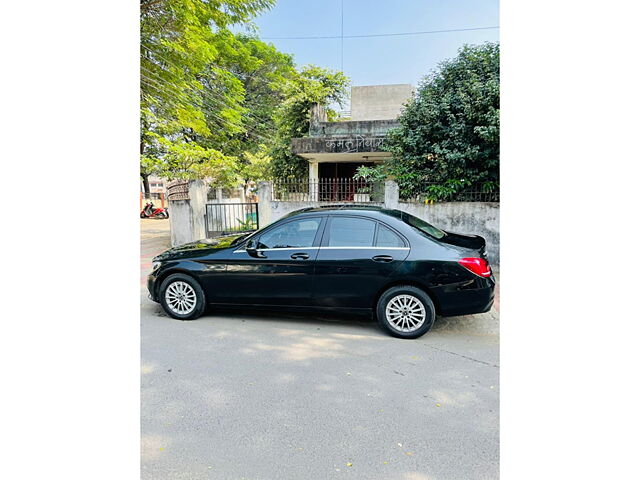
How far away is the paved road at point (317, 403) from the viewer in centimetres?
249

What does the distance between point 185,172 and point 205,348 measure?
13575mm

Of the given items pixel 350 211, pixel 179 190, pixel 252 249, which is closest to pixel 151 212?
pixel 179 190

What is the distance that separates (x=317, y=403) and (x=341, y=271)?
1.87 metres

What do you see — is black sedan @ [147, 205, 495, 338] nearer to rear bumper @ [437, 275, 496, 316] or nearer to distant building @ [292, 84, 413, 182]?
rear bumper @ [437, 275, 496, 316]

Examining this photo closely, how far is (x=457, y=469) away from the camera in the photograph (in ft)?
8.00

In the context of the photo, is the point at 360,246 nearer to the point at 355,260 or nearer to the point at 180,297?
A: the point at 355,260

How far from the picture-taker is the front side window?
5.04 m

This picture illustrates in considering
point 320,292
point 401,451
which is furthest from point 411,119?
point 401,451

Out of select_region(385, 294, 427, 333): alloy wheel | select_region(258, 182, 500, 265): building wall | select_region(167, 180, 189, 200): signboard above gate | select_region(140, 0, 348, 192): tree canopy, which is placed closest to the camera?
select_region(385, 294, 427, 333): alloy wheel

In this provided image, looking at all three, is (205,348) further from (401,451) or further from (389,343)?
(401,451)

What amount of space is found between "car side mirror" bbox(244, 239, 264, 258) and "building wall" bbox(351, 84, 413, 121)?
40.7 ft

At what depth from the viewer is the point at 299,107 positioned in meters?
15.3

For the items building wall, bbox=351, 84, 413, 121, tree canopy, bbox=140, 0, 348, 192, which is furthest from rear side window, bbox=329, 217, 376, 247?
building wall, bbox=351, 84, 413, 121

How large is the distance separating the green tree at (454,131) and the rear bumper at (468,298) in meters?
4.20
